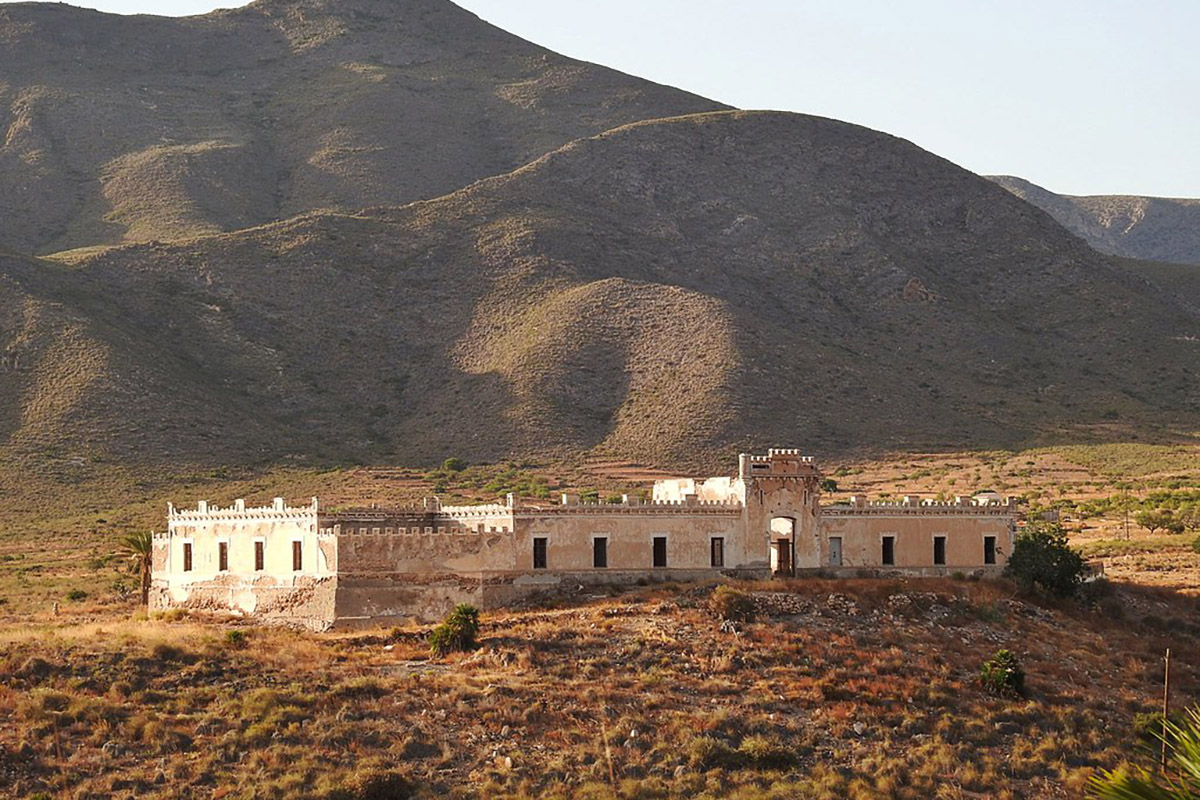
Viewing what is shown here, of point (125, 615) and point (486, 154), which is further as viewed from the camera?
point (486, 154)

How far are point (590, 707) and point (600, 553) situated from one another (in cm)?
1041

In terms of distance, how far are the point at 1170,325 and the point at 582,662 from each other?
96.5 m

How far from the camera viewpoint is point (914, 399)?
377 feet

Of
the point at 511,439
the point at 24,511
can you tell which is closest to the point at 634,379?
the point at 511,439

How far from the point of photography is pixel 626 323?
11944 cm

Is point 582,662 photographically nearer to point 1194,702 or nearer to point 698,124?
point 1194,702

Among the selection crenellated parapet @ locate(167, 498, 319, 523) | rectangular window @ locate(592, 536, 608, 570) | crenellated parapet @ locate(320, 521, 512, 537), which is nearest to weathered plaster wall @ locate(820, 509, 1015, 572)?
rectangular window @ locate(592, 536, 608, 570)

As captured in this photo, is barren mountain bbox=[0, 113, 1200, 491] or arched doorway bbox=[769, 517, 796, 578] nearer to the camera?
arched doorway bbox=[769, 517, 796, 578]

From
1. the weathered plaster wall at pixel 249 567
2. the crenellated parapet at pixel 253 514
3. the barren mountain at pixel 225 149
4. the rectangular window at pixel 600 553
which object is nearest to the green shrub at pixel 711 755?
the rectangular window at pixel 600 553

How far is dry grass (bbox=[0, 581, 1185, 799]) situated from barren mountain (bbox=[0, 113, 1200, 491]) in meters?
46.8

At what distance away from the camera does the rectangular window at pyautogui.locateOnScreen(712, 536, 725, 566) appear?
5744 cm

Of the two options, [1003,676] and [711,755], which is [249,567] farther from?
[1003,676]

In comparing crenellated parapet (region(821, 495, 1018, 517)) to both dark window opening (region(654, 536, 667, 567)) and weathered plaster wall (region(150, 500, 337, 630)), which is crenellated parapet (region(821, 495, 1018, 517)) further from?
weathered plaster wall (region(150, 500, 337, 630))

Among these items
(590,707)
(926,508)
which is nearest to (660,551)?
(926,508)
